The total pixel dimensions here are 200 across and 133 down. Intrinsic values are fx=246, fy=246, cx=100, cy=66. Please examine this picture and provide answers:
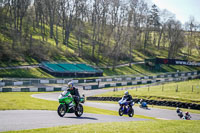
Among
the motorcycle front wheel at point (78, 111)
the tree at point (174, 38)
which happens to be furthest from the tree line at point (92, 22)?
the motorcycle front wheel at point (78, 111)

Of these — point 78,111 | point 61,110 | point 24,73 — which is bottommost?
point 78,111

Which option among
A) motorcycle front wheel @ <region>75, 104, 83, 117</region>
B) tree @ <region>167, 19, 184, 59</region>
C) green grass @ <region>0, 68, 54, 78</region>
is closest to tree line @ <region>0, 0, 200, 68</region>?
tree @ <region>167, 19, 184, 59</region>

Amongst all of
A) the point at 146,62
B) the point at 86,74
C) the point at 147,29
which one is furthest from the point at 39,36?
the point at 147,29

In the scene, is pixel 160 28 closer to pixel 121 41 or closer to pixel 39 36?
pixel 121 41

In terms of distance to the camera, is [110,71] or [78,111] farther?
[110,71]

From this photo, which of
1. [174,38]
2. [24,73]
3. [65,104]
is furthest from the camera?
[174,38]

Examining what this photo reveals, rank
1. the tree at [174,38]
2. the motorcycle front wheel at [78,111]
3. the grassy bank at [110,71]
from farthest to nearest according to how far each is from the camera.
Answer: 1. the tree at [174,38]
2. the grassy bank at [110,71]
3. the motorcycle front wheel at [78,111]

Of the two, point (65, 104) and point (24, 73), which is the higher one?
point (24, 73)

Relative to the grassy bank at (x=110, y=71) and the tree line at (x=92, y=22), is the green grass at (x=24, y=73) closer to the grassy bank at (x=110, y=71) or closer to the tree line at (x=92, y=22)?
the grassy bank at (x=110, y=71)

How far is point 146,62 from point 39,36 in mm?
34863

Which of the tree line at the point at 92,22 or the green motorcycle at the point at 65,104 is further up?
the tree line at the point at 92,22

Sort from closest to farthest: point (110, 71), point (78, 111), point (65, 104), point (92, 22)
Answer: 1. point (65, 104)
2. point (78, 111)
3. point (110, 71)
4. point (92, 22)

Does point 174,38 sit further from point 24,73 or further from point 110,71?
point 24,73

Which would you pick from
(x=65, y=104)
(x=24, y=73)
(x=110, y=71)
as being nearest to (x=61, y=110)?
(x=65, y=104)
